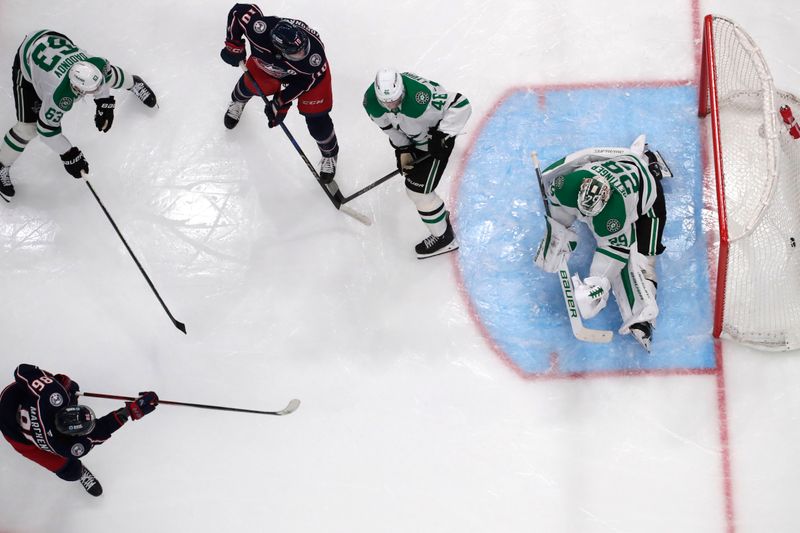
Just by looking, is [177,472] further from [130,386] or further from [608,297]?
[608,297]

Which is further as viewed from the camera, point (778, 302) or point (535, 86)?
point (535, 86)

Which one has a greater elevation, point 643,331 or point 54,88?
point 54,88

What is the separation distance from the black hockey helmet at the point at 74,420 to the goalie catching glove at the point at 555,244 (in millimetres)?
2381

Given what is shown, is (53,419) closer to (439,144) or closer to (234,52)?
(234,52)

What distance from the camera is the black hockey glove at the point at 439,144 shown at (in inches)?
152

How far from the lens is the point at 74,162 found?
168 inches

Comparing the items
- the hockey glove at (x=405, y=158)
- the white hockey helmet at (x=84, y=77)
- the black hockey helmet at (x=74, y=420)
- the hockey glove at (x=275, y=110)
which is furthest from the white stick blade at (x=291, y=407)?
the white hockey helmet at (x=84, y=77)

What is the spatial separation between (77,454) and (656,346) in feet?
9.91

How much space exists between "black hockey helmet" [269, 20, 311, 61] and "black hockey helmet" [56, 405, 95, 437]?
1943 millimetres

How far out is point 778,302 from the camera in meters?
4.22

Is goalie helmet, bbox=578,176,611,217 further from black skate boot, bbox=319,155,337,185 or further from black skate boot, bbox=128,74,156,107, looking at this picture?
black skate boot, bbox=128,74,156,107

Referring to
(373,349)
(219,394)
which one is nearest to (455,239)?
(373,349)

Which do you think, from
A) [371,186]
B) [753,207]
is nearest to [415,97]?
[371,186]

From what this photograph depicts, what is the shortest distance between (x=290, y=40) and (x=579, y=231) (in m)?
1.87
